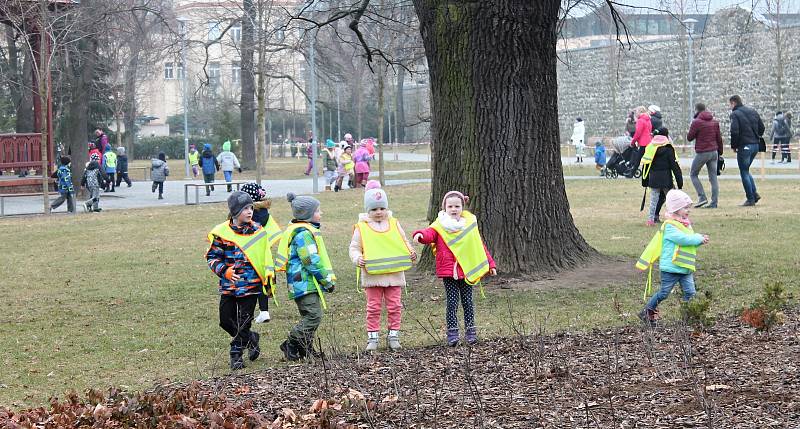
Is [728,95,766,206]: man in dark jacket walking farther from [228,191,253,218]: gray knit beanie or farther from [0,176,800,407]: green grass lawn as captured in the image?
[228,191,253,218]: gray knit beanie

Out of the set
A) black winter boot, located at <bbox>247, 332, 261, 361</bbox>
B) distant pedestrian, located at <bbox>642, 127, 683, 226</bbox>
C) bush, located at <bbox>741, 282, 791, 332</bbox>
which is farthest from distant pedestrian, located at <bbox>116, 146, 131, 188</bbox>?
bush, located at <bbox>741, 282, 791, 332</bbox>

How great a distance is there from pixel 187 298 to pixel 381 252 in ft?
13.4

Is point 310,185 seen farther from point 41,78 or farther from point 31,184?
point 41,78

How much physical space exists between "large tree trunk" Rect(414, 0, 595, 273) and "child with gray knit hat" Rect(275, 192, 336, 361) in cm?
327

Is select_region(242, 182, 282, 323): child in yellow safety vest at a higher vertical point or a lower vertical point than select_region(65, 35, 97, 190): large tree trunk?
lower

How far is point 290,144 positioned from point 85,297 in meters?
52.4

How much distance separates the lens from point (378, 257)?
814 centimetres

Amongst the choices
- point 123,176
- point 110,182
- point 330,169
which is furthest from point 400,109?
point 330,169

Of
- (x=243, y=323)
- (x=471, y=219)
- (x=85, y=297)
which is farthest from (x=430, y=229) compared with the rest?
(x=85, y=297)

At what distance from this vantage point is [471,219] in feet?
27.3

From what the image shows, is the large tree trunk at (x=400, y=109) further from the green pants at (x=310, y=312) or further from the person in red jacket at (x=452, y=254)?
the green pants at (x=310, y=312)

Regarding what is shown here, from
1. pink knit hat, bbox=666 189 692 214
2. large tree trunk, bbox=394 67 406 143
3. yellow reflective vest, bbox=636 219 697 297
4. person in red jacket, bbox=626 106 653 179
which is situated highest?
large tree trunk, bbox=394 67 406 143

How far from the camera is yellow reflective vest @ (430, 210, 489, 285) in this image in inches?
324

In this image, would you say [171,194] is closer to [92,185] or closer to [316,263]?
[92,185]
